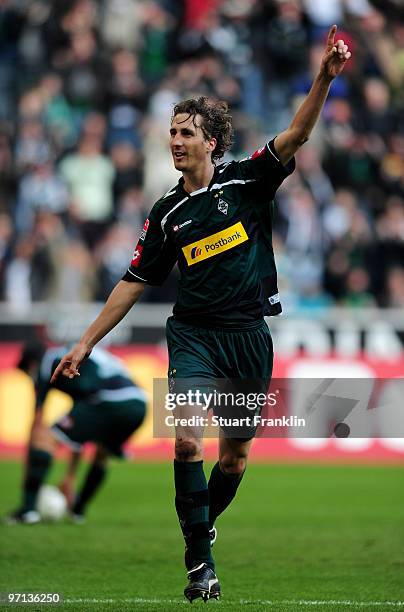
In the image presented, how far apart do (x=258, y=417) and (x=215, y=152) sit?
1563mm

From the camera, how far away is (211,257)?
7.14 m

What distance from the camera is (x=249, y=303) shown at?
7.27 meters

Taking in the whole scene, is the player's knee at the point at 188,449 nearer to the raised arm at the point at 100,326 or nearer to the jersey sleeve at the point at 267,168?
the raised arm at the point at 100,326

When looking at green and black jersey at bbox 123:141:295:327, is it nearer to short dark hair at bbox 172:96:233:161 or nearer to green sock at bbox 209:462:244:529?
short dark hair at bbox 172:96:233:161

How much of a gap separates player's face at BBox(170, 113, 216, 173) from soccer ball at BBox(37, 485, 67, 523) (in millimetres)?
5053

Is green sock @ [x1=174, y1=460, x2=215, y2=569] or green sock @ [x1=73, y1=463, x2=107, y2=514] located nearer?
green sock @ [x1=174, y1=460, x2=215, y2=569]

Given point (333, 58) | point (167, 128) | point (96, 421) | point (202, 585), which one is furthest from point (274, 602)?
point (167, 128)

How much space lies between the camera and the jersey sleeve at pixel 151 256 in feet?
24.0

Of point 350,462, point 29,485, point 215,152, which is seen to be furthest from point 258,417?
point 350,462

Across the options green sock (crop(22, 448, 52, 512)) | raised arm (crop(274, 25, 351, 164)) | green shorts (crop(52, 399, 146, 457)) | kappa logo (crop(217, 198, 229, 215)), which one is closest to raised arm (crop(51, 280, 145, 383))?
kappa logo (crop(217, 198, 229, 215))

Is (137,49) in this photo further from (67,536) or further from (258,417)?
(258,417)

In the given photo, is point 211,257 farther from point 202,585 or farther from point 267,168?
point 202,585

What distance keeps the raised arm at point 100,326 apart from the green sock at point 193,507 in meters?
0.83

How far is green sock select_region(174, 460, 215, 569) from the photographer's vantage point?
6.81 metres
